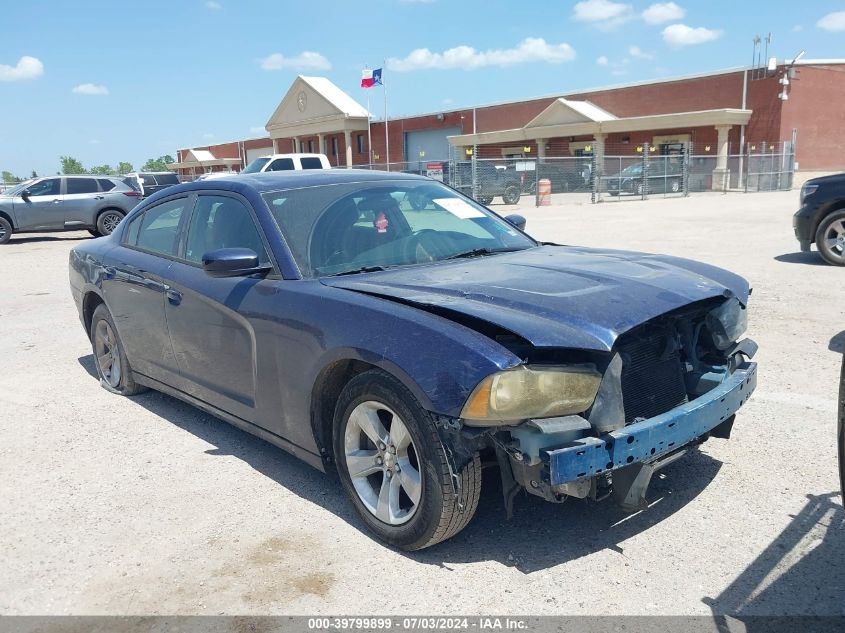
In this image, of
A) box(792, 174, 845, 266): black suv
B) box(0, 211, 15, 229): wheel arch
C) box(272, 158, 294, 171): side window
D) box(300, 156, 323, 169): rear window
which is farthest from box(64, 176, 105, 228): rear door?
box(792, 174, 845, 266): black suv

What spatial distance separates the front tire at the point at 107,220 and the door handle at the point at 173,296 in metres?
16.4

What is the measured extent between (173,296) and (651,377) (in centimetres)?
284

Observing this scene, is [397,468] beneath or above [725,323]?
beneath

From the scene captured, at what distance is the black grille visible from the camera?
3.02 meters

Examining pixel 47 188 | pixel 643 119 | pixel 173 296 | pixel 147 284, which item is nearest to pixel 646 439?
pixel 173 296

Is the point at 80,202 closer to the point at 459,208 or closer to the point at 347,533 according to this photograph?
the point at 459,208

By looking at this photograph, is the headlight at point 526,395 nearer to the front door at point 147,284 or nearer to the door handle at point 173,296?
the door handle at point 173,296

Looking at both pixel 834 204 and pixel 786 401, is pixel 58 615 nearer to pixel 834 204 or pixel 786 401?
pixel 786 401

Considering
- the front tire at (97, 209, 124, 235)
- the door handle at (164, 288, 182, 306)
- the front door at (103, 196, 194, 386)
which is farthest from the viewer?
the front tire at (97, 209, 124, 235)

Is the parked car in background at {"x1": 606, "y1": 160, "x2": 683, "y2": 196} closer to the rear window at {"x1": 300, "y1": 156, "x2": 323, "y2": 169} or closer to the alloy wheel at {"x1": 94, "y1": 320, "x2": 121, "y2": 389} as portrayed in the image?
the rear window at {"x1": 300, "y1": 156, "x2": 323, "y2": 169}

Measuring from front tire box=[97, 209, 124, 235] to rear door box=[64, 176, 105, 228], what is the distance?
0.19 m

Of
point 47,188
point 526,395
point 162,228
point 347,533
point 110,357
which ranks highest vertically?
point 47,188

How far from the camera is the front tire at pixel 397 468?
2.86 meters

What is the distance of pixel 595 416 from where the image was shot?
9.22 feet
